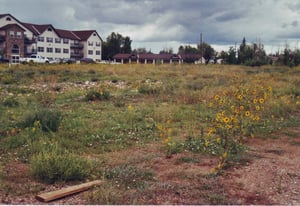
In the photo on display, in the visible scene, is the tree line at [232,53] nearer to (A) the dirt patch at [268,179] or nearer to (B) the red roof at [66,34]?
(B) the red roof at [66,34]

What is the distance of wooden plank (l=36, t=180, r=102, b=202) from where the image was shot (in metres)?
3.25

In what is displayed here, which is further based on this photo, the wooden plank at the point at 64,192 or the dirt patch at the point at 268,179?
the dirt patch at the point at 268,179

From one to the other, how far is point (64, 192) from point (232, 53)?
144 ft

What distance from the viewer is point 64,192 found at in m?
3.36

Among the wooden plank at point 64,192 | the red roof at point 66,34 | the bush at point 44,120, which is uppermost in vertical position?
the red roof at point 66,34

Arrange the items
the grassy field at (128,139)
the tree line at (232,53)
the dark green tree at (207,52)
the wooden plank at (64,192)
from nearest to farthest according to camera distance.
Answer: the wooden plank at (64,192) < the grassy field at (128,139) < the tree line at (232,53) < the dark green tree at (207,52)

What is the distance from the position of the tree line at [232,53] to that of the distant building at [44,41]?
7.48 ft

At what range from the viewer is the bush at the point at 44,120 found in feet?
19.3

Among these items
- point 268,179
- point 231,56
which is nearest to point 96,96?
point 268,179

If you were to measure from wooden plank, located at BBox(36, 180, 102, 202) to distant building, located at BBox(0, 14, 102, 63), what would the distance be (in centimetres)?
4196

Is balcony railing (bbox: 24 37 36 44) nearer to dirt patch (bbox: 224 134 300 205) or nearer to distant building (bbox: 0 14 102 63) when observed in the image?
distant building (bbox: 0 14 102 63)

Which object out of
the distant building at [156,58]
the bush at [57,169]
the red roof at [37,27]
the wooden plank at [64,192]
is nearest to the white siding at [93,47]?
the distant building at [156,58]

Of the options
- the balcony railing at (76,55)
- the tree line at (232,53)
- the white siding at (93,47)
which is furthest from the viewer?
the balcony railing at (76,55)

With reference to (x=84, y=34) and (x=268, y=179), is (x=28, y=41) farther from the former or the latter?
(x=268, y=179)
